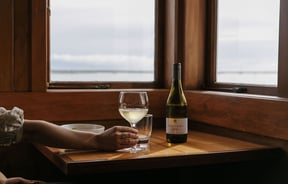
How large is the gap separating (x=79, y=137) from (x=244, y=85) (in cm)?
81

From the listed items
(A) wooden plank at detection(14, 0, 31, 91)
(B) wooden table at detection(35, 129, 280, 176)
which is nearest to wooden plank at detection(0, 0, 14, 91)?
(A) wooden plank at detection(14, 0, 31, 91)

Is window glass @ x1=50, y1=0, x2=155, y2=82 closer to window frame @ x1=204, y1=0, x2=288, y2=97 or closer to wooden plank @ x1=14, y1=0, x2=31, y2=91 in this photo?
wooden plank @ x1=14, y1=0, x2=31, y2=91

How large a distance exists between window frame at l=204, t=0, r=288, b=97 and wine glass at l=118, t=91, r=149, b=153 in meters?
0.49

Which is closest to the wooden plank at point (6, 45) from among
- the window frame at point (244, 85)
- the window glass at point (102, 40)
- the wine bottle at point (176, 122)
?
the window glass at point (102, 40)

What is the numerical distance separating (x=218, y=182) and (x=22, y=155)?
0.83 m

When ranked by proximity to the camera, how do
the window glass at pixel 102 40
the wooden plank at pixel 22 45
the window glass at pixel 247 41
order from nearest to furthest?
1. the window glass at pixel 247 41
2. the wooden plank at pixel 22 45
3. the window glass at pixel 102 40

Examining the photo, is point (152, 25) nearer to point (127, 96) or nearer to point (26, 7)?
point (26, 7)

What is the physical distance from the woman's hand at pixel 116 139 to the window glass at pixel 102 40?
75 centimetres

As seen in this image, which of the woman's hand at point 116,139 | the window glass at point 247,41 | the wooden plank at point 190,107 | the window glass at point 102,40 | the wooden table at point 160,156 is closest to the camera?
the wooden table at point 160,156

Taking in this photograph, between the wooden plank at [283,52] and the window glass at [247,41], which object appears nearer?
the wooden plank at [283,52]

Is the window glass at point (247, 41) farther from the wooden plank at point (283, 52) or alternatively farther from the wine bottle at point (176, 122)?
the wine bottle at point (176, 122)

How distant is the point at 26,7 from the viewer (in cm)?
202

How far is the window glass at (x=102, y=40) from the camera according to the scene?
7.30 ft

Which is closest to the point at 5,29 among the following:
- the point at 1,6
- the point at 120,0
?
the point at 1,6
